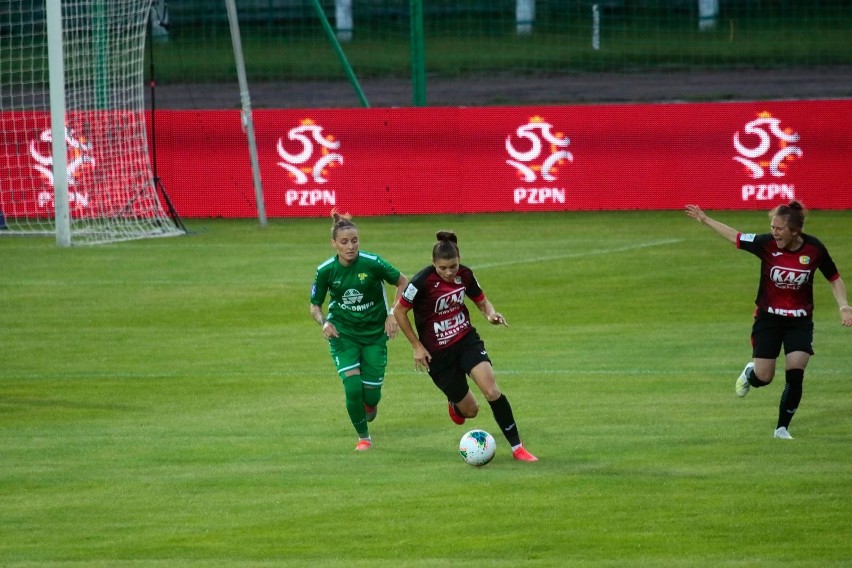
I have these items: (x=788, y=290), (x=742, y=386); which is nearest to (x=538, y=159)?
(x=742, y=386)

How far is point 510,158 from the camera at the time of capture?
30734 millimetres

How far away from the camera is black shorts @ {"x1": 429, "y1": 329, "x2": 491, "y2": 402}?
11.6m

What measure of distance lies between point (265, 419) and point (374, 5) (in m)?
38.8

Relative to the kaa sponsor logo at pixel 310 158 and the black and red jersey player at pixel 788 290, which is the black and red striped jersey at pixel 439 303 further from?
the kaa sponsor logo at pixel 310 158

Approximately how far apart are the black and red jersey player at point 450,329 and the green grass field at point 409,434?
1.62 ft

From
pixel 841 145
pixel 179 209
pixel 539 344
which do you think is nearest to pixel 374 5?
pixel 179 209

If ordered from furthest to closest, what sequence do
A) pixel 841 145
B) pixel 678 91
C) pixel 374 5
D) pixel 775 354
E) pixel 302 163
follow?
pixel 374 5
pixel 678 91
pixel 302 163
pixel 841 145
pixel 775 354

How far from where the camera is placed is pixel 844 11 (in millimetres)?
44312

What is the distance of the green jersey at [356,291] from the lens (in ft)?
40.3

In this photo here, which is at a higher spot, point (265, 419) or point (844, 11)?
point (844, 11)

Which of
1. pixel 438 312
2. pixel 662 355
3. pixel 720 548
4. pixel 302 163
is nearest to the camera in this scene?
pixel 720 548

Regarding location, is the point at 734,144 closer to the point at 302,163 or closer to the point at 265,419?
the point at 302,163

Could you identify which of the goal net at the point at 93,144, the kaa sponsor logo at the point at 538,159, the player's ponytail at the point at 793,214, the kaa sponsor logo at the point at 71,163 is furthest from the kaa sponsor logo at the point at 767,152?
the player's ponytail at the point at 793,214

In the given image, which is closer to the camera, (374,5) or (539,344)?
(539,344)
